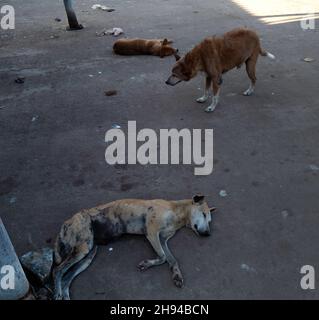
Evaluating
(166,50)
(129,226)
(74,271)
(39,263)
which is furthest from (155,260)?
(166,50)

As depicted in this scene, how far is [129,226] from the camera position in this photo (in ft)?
11.4

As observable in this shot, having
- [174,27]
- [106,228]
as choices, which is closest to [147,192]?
[106,228]

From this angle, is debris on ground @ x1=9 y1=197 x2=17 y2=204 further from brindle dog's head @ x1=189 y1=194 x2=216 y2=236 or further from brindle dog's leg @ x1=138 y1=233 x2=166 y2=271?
brindle dog's head @ x1=189 y1=194 x2=216 y2=236

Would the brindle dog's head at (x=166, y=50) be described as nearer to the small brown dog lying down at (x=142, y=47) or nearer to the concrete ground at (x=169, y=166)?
the small brown dog lying down at (x=142, y=47)

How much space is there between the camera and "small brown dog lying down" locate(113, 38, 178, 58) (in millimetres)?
7154

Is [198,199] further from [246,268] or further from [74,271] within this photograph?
[74,271]

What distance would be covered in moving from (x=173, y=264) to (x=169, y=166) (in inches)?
57.3

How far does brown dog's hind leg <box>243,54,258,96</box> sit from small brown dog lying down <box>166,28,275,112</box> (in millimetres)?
111

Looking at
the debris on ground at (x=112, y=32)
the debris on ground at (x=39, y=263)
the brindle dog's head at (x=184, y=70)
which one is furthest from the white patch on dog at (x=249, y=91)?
the debris on ground at (x=112, y=32)

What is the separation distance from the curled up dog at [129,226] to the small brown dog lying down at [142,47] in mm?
4322

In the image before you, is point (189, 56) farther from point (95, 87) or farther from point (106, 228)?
point (106, 228)

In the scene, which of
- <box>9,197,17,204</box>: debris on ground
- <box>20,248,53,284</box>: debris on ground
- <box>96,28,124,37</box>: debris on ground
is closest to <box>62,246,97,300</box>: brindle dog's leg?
<box>20,248,53,284</box>: debris on ground

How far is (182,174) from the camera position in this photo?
430cm
